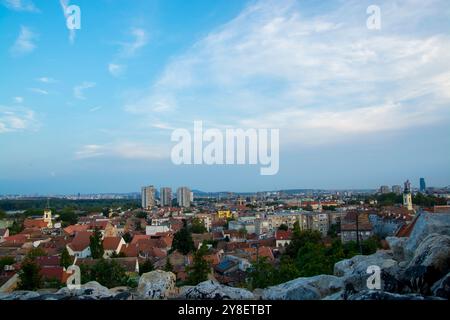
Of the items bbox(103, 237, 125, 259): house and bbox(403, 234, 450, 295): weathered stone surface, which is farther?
bbox(103, 237, 125, 259): house

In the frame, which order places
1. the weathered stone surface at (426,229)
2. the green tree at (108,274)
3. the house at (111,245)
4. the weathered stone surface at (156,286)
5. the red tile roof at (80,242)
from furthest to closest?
the red tile roof at (80,242) < the house at (111,245) < the green tree at (108,274) < the weathered stone surface at (426,229) < the weathered stone surface at (156,286)

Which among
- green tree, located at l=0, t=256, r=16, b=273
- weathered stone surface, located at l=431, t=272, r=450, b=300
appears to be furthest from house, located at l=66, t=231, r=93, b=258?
weathered stone surface, located at l=431, t=272, r=450, b=300

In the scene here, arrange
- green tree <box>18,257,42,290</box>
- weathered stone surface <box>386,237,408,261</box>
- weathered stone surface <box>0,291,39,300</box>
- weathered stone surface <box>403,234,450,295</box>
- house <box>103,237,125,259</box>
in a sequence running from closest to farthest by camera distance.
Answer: weathered stone surface <box>403,234,450,295</box>, weathered stone surface <box>0,291,39,300</box>, weathered stone surface <box>386,237,408,261</box>, green tree <box>18,257,42,290</box>, house <box>103,237,125,259</box>

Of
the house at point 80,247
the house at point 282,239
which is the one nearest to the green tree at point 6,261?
the house at point 80,247

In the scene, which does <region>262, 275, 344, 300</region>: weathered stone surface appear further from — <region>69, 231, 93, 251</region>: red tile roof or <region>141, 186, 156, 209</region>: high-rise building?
Answer: <region>141, 186, 156, 209</region>: high-rise building

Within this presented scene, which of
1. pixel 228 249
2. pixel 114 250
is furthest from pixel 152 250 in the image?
pixel 228 249

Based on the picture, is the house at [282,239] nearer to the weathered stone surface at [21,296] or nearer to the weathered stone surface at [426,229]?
the weathered stone surface at [426,229]
